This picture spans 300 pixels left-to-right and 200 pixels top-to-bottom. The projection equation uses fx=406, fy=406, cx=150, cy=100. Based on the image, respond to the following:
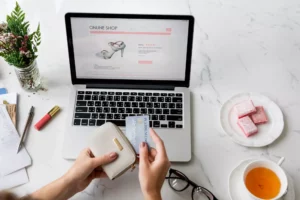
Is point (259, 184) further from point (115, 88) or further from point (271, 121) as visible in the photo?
point (115, 88)

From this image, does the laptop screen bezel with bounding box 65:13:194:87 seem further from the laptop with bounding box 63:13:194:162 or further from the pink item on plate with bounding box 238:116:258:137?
the pink item on plate with bounding box 238:116:258:137

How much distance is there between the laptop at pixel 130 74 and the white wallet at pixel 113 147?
0.10 meters

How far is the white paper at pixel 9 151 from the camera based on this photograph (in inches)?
41.3

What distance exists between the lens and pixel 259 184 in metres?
0.97

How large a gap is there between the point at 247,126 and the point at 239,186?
0.54ft

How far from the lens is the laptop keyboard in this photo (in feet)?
3.61

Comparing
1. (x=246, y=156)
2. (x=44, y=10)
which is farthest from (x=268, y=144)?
(x=44, y=10)

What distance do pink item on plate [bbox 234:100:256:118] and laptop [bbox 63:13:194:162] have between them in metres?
0.14

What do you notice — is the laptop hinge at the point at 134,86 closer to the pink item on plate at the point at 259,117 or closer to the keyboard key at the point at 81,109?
the keyboard key at the point at 81,109

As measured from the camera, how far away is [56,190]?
3.18 ft

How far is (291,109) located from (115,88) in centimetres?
50

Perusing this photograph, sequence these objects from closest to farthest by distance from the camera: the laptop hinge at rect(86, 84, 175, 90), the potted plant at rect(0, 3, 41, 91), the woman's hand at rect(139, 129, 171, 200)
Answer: the woman's hand at rect(139, 129, 171, 200) → the potted plant at rect(0, 3, 41, 91) → the laptop hinge at rect(86, 84, 175, 90)

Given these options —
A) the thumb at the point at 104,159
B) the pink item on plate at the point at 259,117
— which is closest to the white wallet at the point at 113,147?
the thumb at the point at 104,159

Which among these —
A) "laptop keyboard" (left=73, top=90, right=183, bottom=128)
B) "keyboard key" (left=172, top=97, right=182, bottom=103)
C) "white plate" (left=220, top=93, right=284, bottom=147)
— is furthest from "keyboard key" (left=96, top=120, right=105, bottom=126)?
"white plate" (left=220, top=93, right=284, bottom=147)
